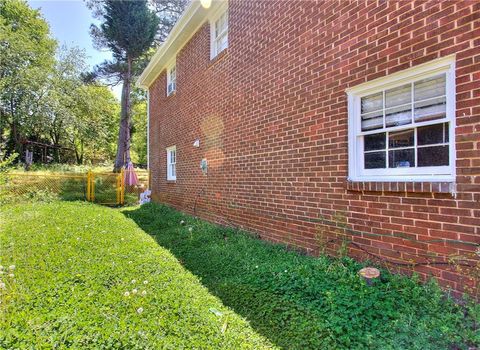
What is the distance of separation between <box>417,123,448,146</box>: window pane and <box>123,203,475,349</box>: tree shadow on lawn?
1.37 metres

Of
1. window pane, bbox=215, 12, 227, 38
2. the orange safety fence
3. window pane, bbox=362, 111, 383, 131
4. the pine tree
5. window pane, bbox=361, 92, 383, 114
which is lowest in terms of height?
the orange safety fence

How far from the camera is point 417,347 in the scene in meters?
2.08

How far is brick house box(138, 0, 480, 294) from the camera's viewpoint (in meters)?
2.60

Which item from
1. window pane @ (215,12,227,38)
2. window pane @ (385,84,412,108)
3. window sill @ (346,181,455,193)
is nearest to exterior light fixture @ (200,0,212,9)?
window pane @ (215,12,227,38)

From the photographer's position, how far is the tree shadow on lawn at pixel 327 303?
2.25 m

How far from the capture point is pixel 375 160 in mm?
3438

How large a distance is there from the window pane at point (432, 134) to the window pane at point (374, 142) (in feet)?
1.32

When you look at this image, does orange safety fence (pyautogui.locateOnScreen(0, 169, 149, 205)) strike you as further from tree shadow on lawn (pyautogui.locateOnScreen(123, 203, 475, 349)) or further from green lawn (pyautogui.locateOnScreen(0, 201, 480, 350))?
tree shadow on lawn (pyautogui.locateOnScreen(123, 203, 475, 349))

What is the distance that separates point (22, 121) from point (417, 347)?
23.1 metres

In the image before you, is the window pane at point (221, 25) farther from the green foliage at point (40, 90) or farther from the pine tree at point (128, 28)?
the green foliage at point (40, 90)

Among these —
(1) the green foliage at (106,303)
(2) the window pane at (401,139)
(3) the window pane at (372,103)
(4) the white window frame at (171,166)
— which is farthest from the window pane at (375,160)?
(4) the white window frame at (171,166)

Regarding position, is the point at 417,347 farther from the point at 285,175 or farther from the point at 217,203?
the point at 217,203

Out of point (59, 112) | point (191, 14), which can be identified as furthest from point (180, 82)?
point (59, 112)

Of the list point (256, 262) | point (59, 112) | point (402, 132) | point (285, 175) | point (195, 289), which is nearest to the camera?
point (402, 132)
